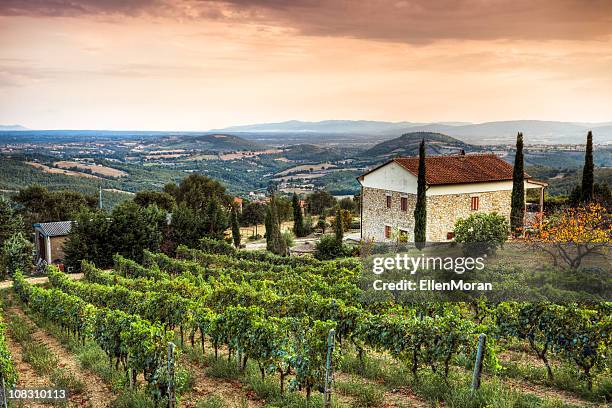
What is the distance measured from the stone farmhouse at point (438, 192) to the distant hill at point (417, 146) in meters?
46.7

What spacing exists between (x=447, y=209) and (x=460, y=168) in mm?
3271

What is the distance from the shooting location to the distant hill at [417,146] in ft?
287

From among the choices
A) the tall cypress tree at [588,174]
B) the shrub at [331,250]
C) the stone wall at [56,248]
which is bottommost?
the stone wall at [56,248]

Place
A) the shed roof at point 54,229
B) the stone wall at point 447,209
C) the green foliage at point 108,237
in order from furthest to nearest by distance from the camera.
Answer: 1. the shed roof at point 54,229
2. the stone wall at point 447,209
3. the green foliage at point 108,237

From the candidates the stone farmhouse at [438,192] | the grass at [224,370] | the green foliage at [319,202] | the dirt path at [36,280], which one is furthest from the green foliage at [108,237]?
the green foliage at [319,202]

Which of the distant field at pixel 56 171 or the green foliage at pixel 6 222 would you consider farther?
the distant field at pixel 56 171

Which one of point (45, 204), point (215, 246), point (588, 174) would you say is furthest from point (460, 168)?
point (45, 204)

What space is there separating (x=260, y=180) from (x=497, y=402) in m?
118

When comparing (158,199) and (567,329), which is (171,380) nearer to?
(567,329)

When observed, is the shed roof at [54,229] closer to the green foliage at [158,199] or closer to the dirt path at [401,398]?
the green foliage at [158,199]

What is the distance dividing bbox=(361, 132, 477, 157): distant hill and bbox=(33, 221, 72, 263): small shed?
180 ft

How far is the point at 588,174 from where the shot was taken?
29.2m

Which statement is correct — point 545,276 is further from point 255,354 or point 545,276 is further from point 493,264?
point 255,354

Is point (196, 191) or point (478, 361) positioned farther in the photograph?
point (196, 191)
